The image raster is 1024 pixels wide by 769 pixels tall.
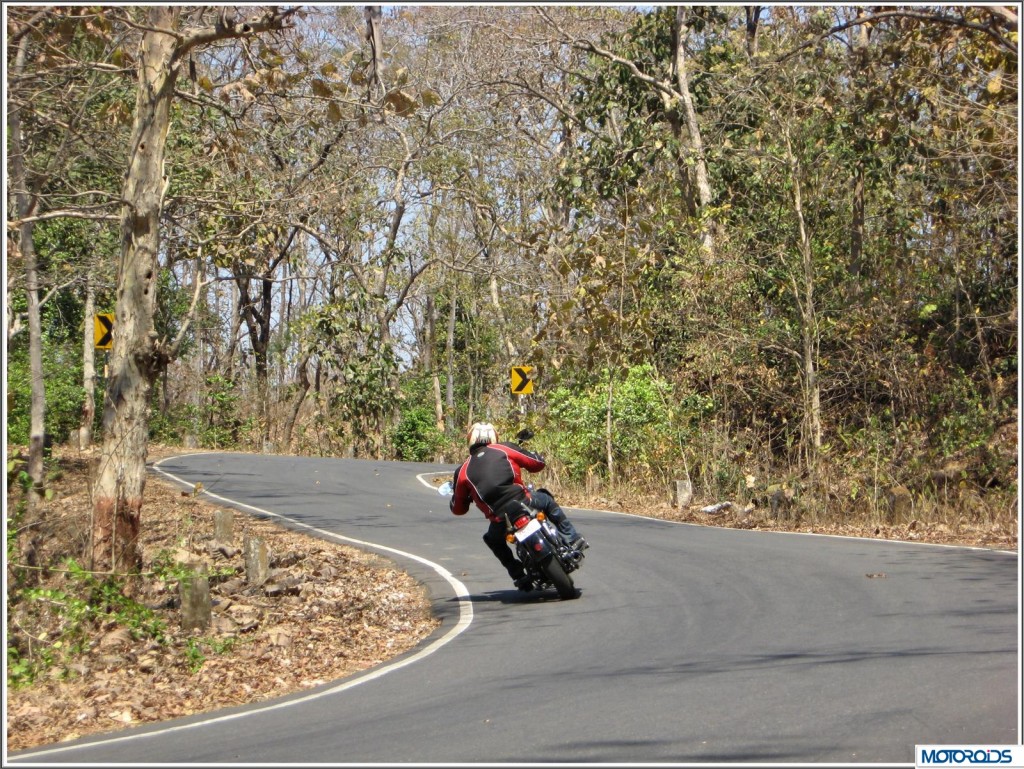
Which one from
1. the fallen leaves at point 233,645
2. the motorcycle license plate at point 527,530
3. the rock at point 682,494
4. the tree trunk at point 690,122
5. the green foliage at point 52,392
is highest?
the tree trunk at point 690,122

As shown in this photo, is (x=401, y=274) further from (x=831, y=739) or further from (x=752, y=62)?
(x=831, y=739)

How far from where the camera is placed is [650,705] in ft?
23.6

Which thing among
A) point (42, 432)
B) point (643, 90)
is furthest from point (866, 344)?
point (42, 432)

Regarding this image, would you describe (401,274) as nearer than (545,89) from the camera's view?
No

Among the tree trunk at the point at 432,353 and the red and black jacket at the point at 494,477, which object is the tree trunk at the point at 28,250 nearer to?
the red and black jacket at the point at 494,477

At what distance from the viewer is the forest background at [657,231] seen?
1295 centimetres

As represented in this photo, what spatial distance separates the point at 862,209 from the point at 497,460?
50.2 ft

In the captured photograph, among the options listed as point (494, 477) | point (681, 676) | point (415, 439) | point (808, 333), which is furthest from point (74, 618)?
point (415, 439)

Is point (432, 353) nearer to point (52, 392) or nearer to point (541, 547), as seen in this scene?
point (52, 392)

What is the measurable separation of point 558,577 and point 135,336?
200 inches

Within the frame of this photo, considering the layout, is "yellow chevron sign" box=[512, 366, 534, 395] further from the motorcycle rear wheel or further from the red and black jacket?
the motorcycle rear wheel

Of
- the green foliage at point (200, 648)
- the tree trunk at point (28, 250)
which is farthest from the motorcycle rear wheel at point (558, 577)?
the tree trunk at point (28, 250)

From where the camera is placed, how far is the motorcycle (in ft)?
38.2

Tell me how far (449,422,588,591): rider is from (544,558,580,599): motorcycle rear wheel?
1.15ft
